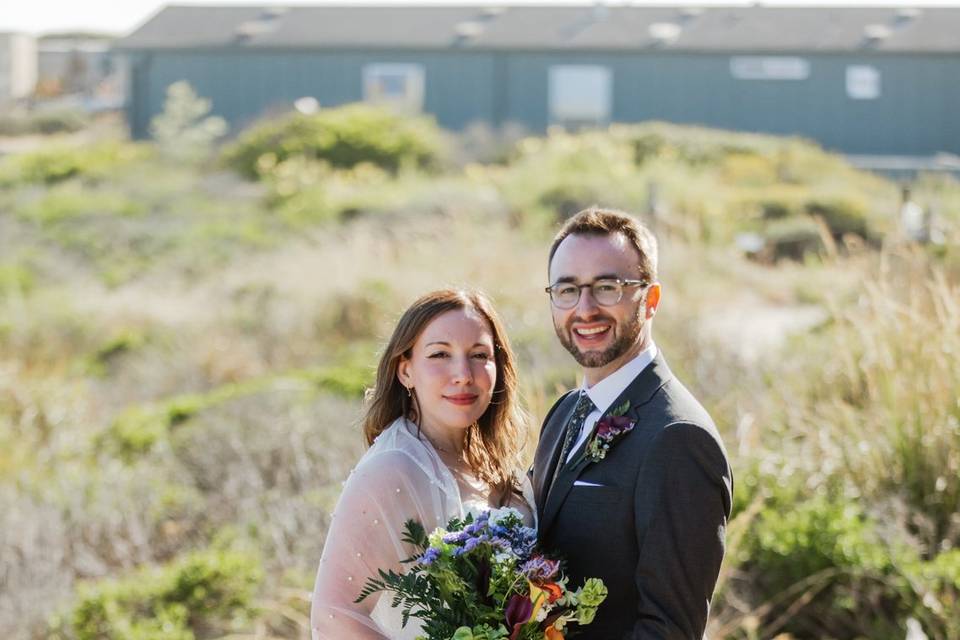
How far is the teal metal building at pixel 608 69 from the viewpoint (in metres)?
34.7

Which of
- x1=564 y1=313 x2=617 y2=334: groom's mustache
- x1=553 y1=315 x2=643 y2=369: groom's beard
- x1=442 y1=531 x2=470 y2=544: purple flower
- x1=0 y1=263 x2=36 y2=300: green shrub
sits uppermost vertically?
x1=564 y1=313 x2=617 y2=334: groom's mustache

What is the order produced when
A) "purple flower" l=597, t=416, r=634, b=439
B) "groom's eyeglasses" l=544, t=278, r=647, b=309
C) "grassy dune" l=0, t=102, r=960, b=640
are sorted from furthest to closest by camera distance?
"grassy dune" l=0, t=102, r=960, b=640 → "groom's eyeglasses" l=544, t=278, r=647, b=309 → "purple flower" l=597, t=416, r=634, b=439

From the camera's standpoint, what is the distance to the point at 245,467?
28.7 feet

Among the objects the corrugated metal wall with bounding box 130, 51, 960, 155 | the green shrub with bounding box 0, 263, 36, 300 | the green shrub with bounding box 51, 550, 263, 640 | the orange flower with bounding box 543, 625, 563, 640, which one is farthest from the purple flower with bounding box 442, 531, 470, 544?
the corrugated metal wall with bounding box 130, 51, 960, 155

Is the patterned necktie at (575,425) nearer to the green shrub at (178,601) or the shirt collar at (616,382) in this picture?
the shirt collar at (616,382)

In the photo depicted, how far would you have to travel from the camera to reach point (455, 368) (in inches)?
143

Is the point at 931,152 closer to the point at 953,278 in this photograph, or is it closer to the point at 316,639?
the point at 953,278

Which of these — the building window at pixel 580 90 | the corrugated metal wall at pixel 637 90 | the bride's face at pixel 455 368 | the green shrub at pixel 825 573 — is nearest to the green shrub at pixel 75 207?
the corrugated metal wall at pixel 637 90

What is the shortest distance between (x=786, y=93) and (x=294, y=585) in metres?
30.7

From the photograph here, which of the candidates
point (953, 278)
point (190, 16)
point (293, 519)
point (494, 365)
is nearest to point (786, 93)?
point (190, 16)

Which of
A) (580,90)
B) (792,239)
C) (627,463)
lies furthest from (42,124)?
(627,463)

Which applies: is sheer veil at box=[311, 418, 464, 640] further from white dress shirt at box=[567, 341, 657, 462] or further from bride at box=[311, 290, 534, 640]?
white dress shirt at box=[567, 341, 657, 462]

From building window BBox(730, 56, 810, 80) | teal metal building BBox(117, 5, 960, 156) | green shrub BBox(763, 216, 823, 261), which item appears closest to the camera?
green shrub BBox(763, 216, 823, 261)

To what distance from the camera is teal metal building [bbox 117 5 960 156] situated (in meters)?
34.7
